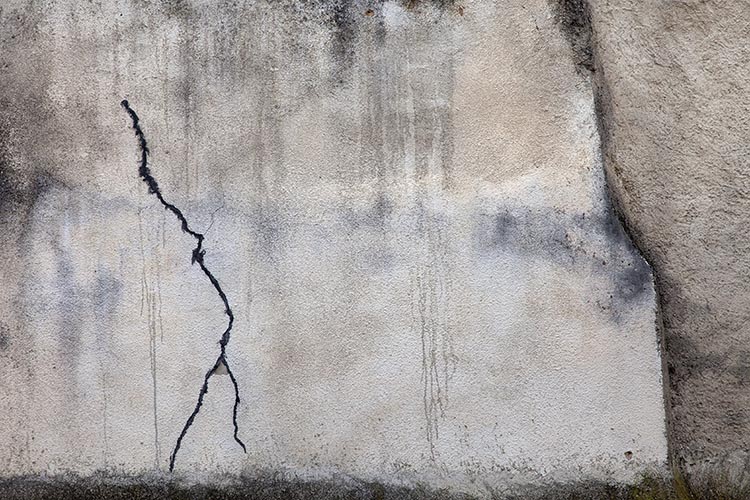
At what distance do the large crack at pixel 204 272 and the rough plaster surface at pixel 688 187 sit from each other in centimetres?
175

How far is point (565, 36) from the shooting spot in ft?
9.63

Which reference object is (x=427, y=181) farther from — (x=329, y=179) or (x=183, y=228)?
(x=183, y=228)

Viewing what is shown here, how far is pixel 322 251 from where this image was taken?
9.70ft

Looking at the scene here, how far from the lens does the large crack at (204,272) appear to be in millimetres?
2932

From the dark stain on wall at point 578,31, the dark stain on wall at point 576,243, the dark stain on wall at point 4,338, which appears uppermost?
the dark stain on wall at point 578,31

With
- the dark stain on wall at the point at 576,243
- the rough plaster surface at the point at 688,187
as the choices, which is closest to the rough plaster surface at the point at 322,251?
the dark stain on wall at the point at 576,243

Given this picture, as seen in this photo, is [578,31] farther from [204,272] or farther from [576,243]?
[204,272]

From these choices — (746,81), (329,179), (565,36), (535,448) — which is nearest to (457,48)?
(565,36)

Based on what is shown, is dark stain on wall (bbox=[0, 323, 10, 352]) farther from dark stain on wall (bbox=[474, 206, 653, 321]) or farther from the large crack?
dark stain on wall (bbox=[474, 206, 653, 321])

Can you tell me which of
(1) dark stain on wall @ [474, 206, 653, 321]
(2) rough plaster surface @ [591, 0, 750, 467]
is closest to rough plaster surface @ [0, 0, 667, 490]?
(1) dark stain on wall @ [474, 206, 653, 321]

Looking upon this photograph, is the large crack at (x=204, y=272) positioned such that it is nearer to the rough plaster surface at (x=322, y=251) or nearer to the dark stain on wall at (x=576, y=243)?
the rough plaster surface at (x=322, y=251)

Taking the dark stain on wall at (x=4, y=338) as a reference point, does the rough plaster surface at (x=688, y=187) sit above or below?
above

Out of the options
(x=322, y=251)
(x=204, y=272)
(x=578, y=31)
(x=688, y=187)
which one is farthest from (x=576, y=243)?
(x=204, y=272)

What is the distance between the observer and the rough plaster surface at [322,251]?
291 cm
